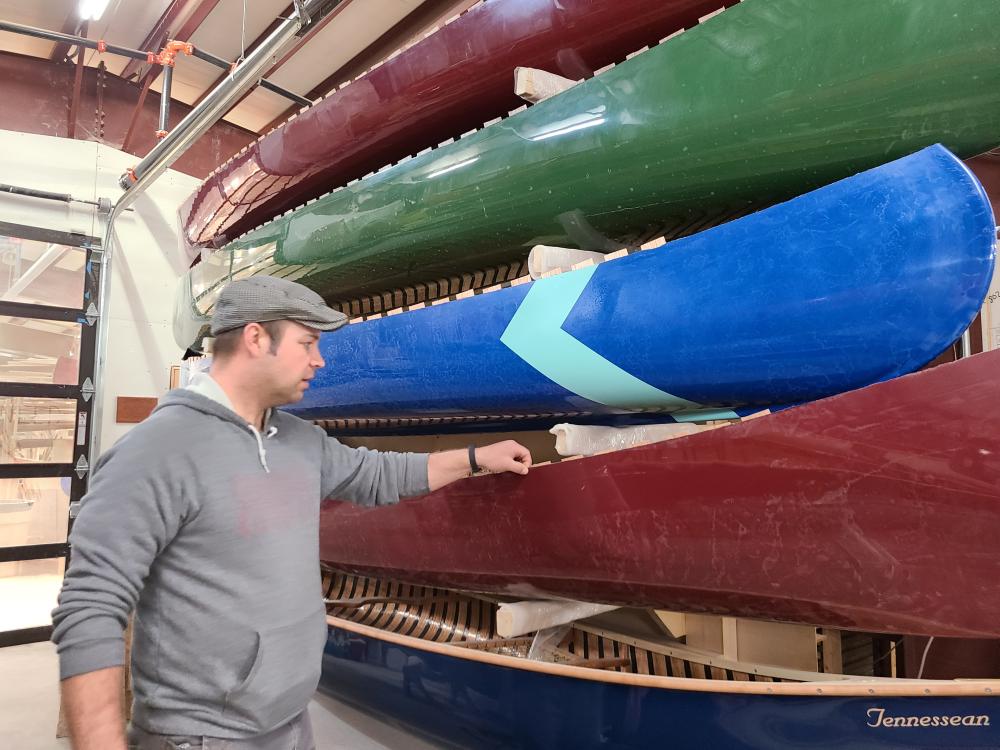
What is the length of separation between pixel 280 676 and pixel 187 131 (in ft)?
9.24

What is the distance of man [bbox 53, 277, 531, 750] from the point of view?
952 mm

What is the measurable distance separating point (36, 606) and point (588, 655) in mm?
3585

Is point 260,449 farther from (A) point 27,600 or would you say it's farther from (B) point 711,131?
(A) point 27,600

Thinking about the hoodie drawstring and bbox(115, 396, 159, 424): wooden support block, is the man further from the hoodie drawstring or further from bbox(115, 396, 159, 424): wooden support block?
bbox(115, 396, 159, 424): wooden support block

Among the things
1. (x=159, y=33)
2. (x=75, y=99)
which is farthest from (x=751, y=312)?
(x=75, y=99)

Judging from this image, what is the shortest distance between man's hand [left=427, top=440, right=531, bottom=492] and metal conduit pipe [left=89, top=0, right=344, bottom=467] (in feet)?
5.44

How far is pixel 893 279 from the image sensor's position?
1303 mm

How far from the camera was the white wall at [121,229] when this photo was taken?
4477 mm

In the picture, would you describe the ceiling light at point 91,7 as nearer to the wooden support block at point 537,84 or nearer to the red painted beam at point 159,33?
the red painted beam at point 159,33

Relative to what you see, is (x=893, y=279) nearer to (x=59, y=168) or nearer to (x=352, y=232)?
(x=352, y=232)

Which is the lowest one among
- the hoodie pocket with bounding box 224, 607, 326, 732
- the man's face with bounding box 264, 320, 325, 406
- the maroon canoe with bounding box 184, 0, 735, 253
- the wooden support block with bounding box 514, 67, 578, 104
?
the hoodie pocket with bounding box 224, 607, 326, 732

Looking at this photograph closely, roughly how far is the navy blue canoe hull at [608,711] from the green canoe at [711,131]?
1117 mm

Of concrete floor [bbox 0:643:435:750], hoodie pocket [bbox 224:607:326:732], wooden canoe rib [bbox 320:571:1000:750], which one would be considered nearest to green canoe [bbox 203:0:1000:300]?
wooden canoe rib [bbox 320:571:1000:750]

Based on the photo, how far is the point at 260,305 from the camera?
46.4 inches
